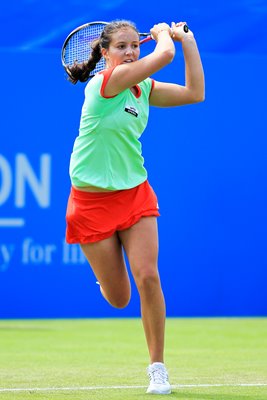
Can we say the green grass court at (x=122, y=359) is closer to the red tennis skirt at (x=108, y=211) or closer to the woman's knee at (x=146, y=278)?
the woman's knee at (x=146, y=278)

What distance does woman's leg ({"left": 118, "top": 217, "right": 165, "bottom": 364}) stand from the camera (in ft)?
16.4

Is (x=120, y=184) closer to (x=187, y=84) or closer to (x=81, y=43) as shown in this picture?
(x=187, y=84)

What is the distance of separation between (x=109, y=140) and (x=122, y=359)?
8.05ft

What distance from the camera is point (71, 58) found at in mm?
5766

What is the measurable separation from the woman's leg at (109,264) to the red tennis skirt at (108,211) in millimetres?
38

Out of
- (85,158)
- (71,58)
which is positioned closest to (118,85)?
(85,158)

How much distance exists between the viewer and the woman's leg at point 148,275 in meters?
4.98

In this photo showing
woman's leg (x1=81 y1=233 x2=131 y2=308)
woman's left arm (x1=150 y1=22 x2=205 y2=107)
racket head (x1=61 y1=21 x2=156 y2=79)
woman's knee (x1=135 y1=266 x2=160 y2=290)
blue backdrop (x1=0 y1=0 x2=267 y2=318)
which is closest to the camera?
woman's knee (x1=135 y1=266 x2=160 y2=290)

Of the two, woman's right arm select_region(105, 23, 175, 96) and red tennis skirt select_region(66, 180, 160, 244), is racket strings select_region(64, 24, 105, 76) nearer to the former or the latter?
woman's right arm select_region(105, 23, 175, 96)

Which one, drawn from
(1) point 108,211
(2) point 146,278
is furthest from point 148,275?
(1) point 108,211

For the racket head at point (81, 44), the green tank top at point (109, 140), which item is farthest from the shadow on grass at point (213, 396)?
the racket head at point (81, 44)

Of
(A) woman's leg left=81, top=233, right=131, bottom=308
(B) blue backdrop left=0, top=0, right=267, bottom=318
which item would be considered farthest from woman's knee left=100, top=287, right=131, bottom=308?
(B) blue backdrop left=0, top=0, right=267, bottom=318

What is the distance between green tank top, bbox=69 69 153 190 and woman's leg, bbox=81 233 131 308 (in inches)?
10.7

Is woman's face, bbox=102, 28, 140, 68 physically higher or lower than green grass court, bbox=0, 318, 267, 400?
higher
